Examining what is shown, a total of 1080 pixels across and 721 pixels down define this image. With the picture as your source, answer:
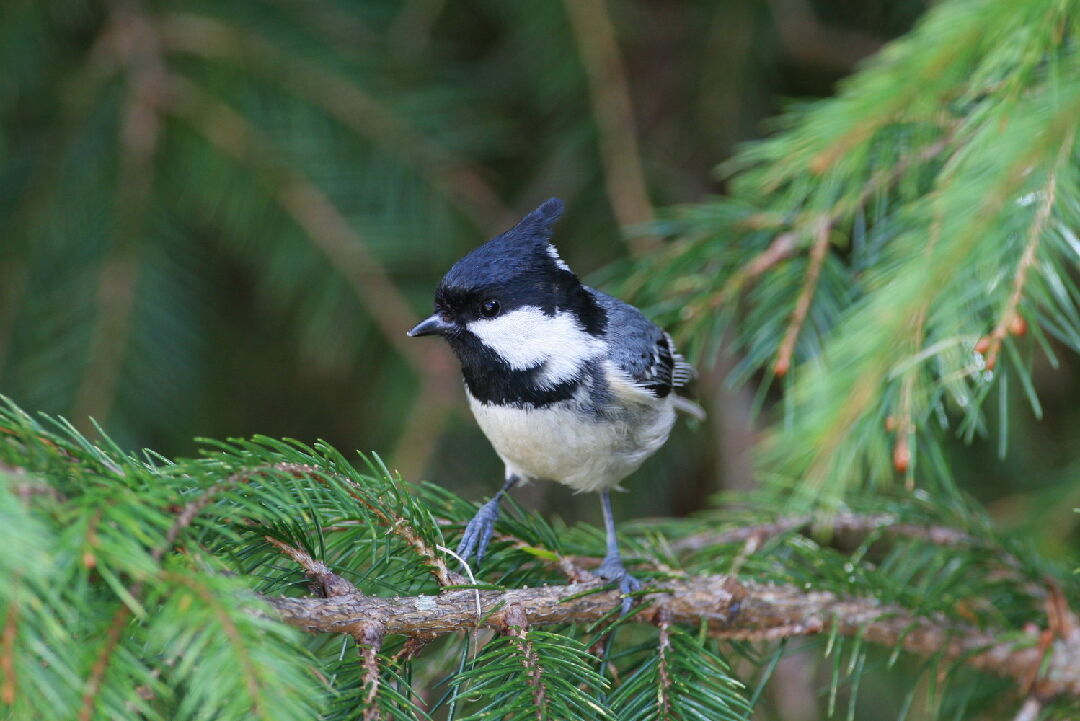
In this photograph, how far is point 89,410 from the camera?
5.84 feet

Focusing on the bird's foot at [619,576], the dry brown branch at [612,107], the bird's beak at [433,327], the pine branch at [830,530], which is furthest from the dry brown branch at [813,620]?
the dry brown branch at [612,107]

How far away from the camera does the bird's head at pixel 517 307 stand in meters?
1.57

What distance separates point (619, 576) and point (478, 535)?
20 cm

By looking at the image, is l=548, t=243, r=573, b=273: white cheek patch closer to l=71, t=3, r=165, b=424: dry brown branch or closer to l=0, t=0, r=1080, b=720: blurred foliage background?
l=0, t=0, r=1080, b=720: blurred foliage background

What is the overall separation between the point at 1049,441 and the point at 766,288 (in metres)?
1.12

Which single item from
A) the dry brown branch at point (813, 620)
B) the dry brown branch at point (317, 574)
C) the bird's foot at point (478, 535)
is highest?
the dry brown branch at point (317, 574)

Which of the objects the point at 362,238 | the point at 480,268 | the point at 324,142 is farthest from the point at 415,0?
the point at 480,268

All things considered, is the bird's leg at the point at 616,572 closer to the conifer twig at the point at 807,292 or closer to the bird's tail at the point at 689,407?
the conifer twig at the point at 807,292

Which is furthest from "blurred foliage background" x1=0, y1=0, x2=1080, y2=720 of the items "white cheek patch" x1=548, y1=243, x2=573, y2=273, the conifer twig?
the conifer twig

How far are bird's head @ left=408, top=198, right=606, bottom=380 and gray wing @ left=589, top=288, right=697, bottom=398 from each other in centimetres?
5

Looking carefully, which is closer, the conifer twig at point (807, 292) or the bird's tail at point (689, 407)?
the conifer twig at point (807, 292)

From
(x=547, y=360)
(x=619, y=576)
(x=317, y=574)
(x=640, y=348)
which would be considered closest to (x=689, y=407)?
(x=640, y=348)

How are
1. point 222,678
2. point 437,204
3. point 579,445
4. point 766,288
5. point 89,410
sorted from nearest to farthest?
point 222,678 → point 766,288 → point 579,445 → point 89,410 → point 437,204

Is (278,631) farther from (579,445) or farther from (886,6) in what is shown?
(886,6)
